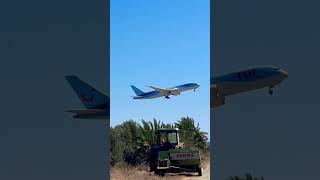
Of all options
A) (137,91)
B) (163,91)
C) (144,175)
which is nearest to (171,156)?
(144,175)

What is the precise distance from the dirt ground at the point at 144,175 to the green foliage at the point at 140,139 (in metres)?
0.23

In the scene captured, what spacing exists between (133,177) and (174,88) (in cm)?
220

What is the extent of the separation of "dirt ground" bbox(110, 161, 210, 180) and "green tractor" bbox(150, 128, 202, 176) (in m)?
0.10
